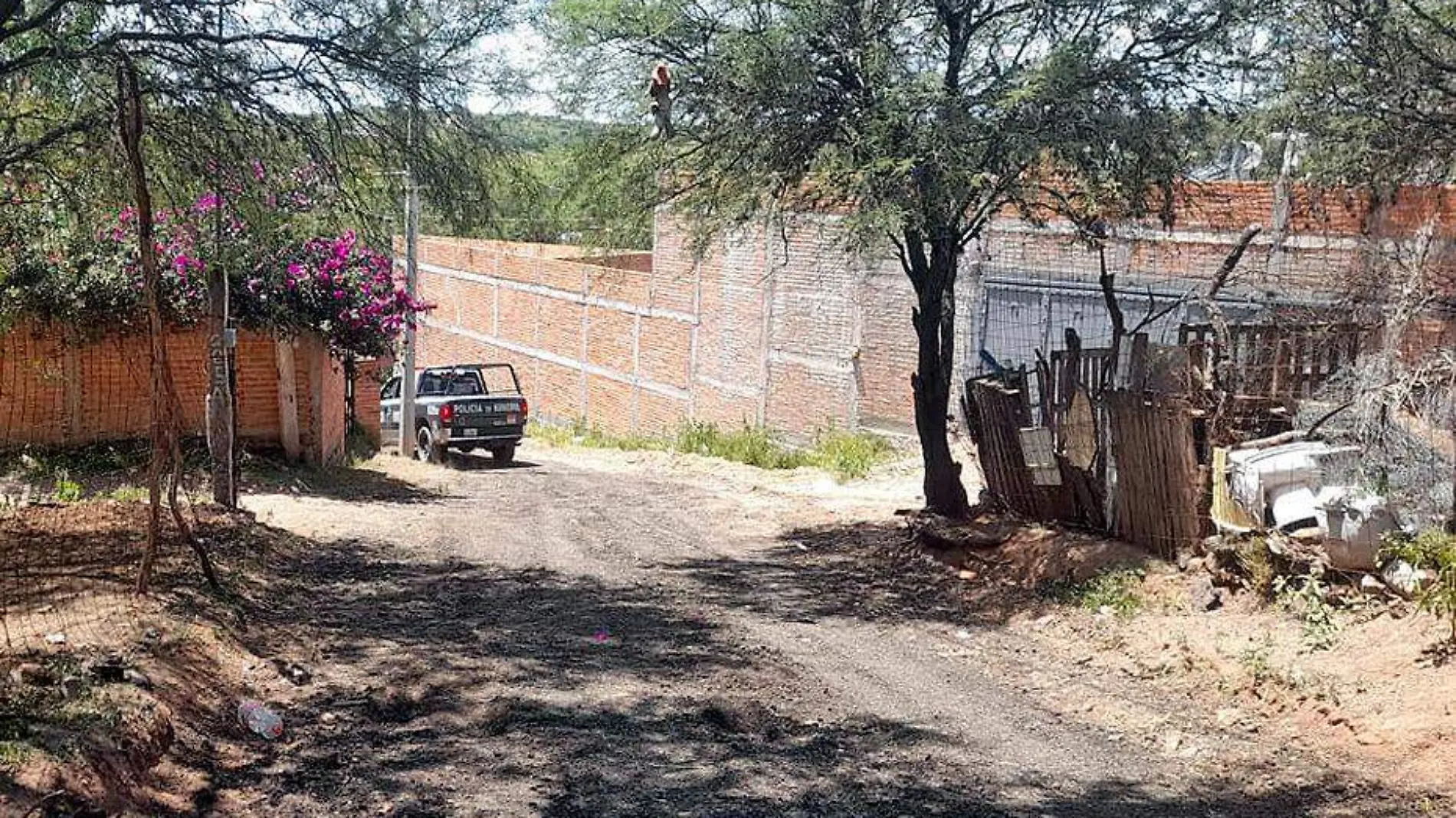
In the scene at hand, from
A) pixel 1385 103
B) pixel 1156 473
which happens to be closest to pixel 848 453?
pixel 1156 473

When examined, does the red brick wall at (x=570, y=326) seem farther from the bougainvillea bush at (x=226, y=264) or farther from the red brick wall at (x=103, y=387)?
the red brick wall at (x=103, y=387)

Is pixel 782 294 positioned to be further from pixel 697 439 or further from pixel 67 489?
pixel 67 489

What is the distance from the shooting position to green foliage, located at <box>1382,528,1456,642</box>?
819 cm

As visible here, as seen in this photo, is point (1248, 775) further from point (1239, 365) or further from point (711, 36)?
point (711, 36)

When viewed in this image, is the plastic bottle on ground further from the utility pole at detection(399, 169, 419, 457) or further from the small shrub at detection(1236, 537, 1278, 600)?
the utility pole at detection(399, 169, 419, 457)

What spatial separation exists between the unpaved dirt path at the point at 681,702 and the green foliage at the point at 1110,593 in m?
0.81

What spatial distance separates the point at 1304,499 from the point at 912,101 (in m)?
4.64

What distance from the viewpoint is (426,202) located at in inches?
463

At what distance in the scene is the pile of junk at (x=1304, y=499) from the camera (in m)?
9.40

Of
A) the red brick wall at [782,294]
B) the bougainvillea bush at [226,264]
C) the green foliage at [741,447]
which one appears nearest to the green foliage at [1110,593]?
the red brick wall at [782,294]

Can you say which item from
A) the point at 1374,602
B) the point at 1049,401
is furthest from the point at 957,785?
the point at 1049,401

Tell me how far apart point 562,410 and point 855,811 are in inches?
1173

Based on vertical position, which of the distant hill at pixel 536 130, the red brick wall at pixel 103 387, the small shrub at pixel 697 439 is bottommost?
the small shrub at pixel 697 439

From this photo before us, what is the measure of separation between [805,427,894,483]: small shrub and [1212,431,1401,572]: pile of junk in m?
10.3
